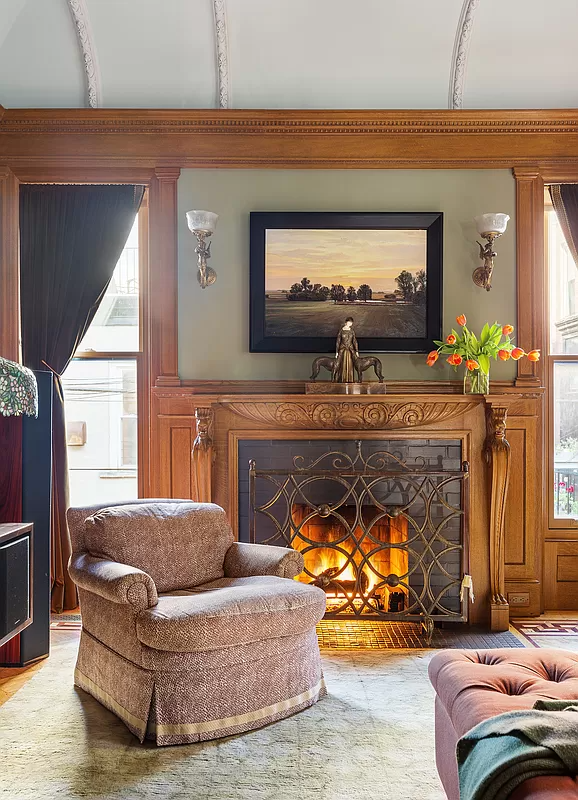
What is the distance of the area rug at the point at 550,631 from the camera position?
3.56 meters

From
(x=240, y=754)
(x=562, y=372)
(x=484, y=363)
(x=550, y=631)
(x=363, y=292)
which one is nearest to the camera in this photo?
(x=240, y=754)

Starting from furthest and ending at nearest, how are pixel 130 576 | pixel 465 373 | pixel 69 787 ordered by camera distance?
pixel 465 373
pixel 130 576
pixel 69 787

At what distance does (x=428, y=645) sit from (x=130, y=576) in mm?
1763

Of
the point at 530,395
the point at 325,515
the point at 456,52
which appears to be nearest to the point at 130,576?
the point at 325,515

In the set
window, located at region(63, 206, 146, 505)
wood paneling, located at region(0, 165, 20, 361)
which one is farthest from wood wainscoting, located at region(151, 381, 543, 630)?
wood paneling, located at region(0, 165, 20, 361)

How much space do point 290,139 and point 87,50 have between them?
4.15 ft

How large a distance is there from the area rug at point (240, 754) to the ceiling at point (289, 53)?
129 inches

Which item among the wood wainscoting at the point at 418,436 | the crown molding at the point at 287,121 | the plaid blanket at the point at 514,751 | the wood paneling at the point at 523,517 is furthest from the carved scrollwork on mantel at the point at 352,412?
the plaid blanket at the point at 514,751

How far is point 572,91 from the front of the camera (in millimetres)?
4074

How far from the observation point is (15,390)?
2.71 m

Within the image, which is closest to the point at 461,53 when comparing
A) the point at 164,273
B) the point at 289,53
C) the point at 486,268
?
the point at 289,53

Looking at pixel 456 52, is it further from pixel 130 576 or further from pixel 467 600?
pixel 130 576

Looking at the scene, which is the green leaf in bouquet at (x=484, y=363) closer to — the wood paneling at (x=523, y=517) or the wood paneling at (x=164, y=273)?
the wood paneling at (x=523, y=517)

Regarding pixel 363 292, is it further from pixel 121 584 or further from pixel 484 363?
pixel 121 584
